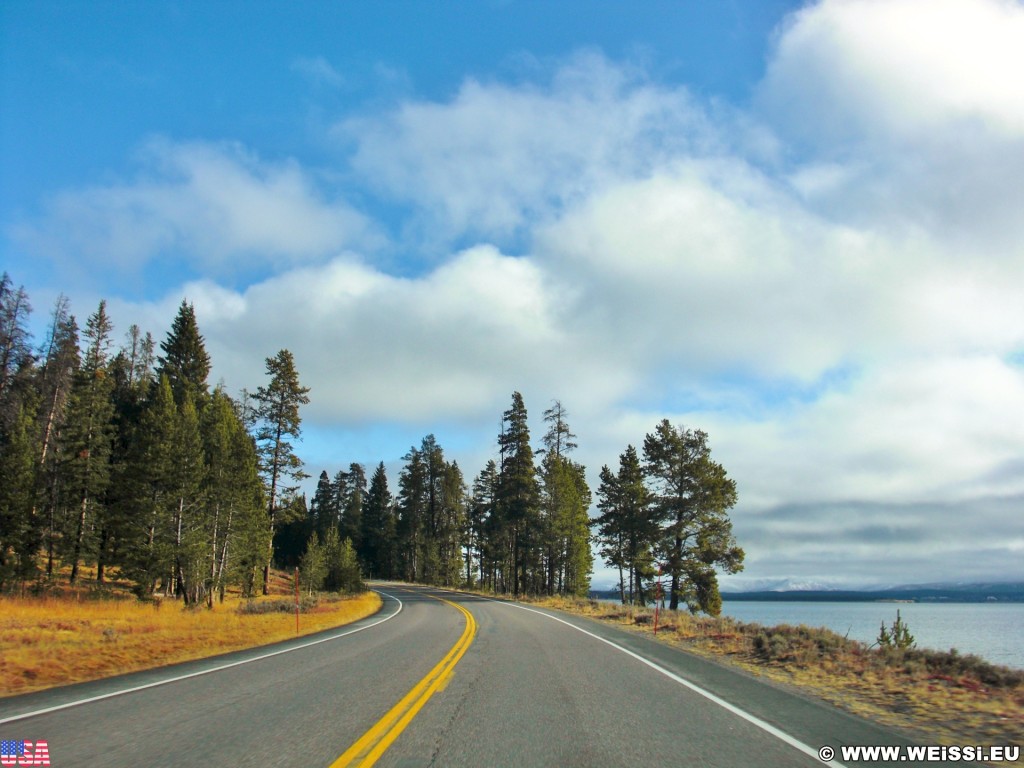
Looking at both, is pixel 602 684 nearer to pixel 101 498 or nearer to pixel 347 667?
pixel 347 667

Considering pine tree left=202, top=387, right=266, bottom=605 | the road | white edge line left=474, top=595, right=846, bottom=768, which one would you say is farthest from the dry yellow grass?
white edge line left=474, top=595, right=846, bottom=768

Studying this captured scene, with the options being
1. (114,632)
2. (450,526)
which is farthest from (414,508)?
(114,632)

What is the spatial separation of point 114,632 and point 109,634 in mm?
922

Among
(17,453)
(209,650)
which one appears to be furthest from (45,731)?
(17,453)

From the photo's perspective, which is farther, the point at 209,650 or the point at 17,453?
the point at 17,453

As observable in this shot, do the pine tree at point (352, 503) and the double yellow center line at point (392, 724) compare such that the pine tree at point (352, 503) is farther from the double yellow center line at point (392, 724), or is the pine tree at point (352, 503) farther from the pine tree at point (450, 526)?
the double yellow center line at point (392, 724)

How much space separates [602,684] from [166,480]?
1243 inches

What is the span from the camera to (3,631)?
1809cm

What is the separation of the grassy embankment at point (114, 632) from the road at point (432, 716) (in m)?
1.84

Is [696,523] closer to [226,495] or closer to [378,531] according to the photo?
[226,495]

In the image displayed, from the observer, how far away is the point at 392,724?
744 centimetres

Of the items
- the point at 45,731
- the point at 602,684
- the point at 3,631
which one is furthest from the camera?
the point at 3,631

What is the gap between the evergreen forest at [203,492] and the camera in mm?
35500

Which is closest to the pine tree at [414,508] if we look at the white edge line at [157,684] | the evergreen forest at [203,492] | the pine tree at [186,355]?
the evergreen forest at [203,492]
